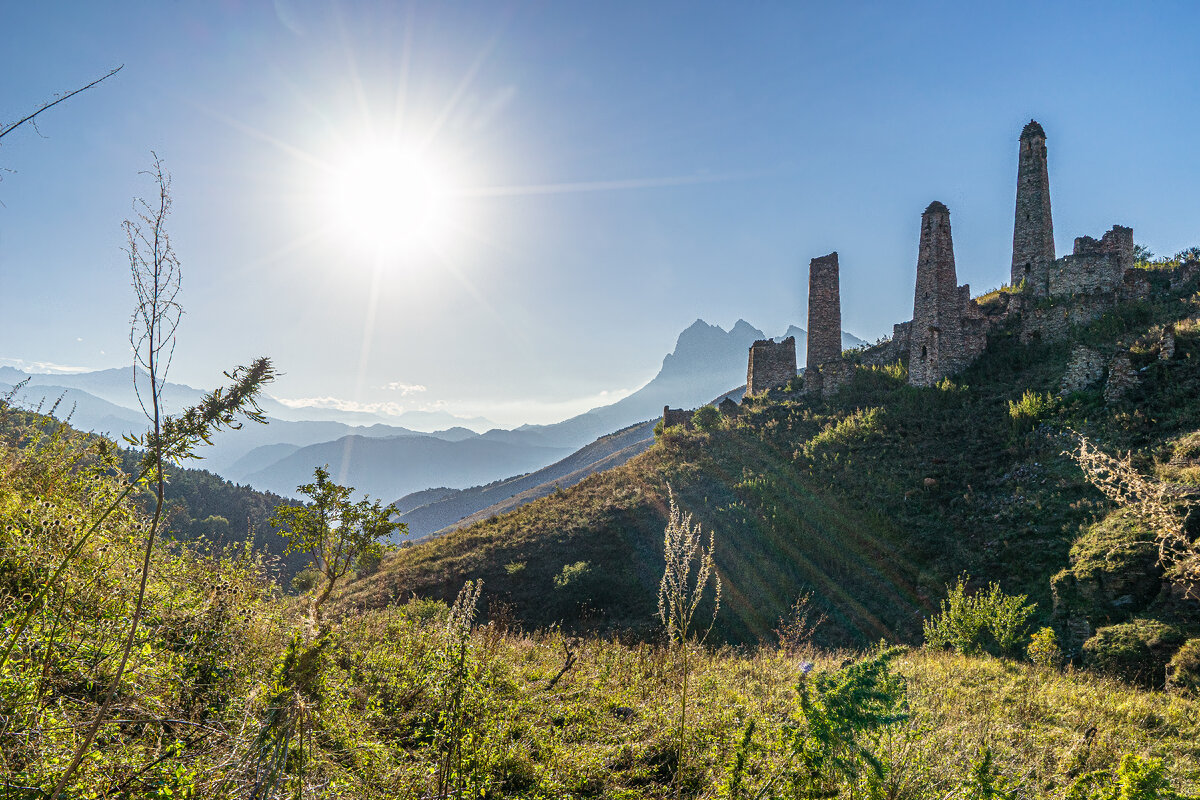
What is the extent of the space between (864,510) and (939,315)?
10.1 metres

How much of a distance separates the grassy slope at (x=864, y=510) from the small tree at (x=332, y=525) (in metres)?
9.64

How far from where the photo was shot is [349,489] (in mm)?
3311

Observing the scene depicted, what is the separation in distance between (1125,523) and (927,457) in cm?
687

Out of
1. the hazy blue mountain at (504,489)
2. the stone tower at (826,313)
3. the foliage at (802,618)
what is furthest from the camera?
the hazy blue mountain at (504,489)

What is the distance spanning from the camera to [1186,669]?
5770 mm

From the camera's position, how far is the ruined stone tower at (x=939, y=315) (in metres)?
18.8

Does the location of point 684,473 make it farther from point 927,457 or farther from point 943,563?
point 943,563

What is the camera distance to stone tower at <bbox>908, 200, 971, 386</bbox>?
18844 mm

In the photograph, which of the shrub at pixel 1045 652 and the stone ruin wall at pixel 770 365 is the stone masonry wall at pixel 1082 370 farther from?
the stone ruin wall at pixel 770 365

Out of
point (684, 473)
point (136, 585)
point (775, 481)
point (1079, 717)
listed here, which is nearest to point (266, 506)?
point (684, 473)

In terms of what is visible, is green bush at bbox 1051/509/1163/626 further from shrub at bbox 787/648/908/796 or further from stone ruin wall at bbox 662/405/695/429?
stone ruin wall at bbox 662/405/695/429

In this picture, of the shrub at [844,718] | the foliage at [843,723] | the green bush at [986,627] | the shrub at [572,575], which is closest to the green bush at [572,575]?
the shrub at [572,575]

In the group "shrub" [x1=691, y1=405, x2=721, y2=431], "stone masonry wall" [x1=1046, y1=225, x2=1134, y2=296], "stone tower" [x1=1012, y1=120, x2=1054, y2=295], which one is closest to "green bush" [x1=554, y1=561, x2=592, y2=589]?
"shrub" [x1=691, y1=405, x2=721, y2=431]

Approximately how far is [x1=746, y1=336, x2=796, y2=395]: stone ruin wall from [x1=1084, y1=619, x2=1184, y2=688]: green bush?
2084 cm
